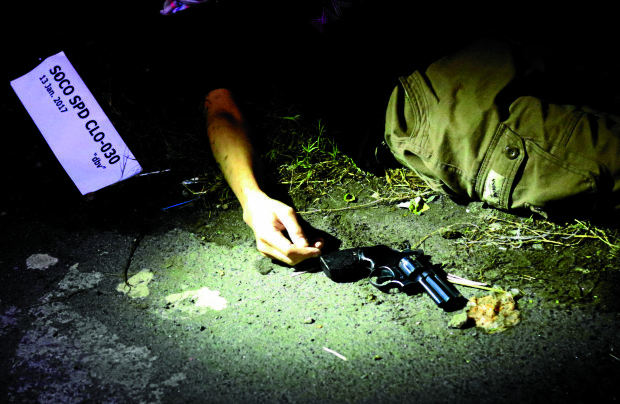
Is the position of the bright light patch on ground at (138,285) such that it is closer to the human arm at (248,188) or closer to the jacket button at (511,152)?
the human arm at (248,188)

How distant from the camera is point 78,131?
1.96 meters

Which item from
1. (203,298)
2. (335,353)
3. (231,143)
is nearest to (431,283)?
(335,353)

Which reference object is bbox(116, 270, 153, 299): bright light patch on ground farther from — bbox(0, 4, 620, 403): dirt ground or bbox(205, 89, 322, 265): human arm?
bbox(205, 89, 322, 265): human arm

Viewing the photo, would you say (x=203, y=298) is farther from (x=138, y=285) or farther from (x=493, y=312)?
(x=493, y=312)

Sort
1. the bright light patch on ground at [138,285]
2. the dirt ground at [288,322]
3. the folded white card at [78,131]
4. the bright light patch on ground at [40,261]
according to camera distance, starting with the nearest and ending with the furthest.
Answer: the dirt ground at [288,322] → the bright light patch on ground at [138,285] → the bright light patch on ground at [40,261] → the folded white card at [78,131]

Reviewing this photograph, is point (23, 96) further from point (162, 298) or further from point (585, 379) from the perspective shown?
point (585, 379)

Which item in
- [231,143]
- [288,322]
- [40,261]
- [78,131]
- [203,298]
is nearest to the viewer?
[288,322]

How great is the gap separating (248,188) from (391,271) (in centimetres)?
63

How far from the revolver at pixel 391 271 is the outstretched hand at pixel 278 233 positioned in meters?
0.08

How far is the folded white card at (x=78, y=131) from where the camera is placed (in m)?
1.92

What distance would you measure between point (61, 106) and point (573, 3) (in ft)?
→ 7.42

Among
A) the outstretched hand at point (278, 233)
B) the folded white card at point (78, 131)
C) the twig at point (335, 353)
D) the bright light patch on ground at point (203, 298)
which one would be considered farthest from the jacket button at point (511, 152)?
the folded white card at point (78, 131)

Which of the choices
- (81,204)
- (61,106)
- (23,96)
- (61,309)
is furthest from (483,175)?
(23,96)

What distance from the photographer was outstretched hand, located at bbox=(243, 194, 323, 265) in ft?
4.58
